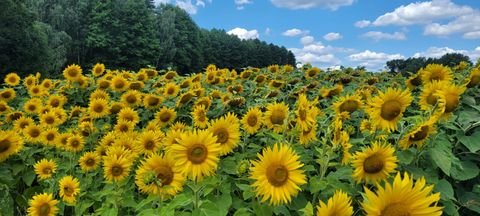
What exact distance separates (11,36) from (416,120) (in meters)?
38.3

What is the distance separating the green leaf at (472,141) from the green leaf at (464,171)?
111mm

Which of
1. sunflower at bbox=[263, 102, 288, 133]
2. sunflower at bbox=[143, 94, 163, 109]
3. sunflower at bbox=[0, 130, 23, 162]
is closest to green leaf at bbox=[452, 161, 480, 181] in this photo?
sunflower at bbox=[263, 102, 288, 133]

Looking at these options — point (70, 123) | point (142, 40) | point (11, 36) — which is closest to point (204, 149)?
point (70, 123)

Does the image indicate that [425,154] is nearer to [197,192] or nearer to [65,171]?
[197,192]

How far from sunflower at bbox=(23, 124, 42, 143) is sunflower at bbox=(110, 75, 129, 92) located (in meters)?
1.29

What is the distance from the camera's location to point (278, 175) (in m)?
2.08

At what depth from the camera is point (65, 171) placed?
4.27 meters

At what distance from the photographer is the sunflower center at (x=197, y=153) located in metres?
2.30

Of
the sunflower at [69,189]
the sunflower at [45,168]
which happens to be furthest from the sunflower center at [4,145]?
the sunflower at [69,189]

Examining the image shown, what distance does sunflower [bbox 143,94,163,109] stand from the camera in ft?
17.2

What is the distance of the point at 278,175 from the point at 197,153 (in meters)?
0.43

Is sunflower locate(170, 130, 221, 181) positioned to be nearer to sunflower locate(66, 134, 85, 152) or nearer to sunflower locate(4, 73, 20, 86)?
sunflower locate(66, 134, 85, 152)

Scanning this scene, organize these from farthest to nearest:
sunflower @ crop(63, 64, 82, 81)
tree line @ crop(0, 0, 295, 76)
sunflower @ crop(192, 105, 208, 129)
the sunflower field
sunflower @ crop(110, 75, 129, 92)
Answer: tree line @ crop(0, 0, 295, 76) → sunflower @ crop(63, 64, 82, 81) → sunflower @ crop(110, 75, 129, 92) → sunflower @ crop(192, 105, 208, 129) → the sunflower field

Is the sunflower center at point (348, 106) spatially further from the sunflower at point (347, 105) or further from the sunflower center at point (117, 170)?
the sunflower center at point (117, 170)
